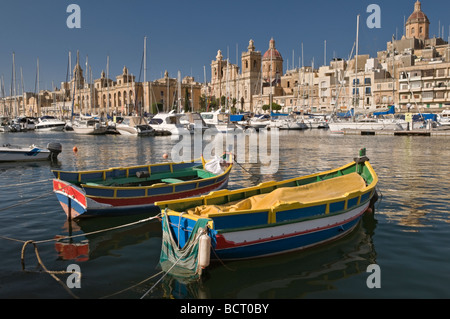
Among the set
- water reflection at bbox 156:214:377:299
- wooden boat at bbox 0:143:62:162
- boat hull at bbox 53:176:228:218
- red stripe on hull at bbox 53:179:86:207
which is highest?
wooden boat at bbox 0:143:62:162

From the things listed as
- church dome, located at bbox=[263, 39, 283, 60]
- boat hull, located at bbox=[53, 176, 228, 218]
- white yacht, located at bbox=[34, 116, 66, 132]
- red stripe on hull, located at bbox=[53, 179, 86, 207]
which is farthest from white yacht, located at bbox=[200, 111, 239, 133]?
church dome, located at bbox=[263, 39, 283, 60]

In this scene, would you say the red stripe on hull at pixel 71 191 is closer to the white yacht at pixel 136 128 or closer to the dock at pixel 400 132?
the white yacht at pixel 136 128

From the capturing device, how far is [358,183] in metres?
12.1

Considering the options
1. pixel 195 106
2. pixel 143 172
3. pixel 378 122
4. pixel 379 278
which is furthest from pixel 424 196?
pixel 195 106

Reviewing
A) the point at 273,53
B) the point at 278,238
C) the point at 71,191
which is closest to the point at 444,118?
the point at 278,238

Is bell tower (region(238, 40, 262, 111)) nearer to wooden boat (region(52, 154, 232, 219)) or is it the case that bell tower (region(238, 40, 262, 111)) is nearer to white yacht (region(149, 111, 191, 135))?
white yacht (region(149, 111, 191, 135))

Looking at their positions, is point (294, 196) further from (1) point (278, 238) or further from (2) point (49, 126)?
(2) point (49, 126)

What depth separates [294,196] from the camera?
33.4 ft

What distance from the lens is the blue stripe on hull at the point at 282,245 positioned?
8164mm

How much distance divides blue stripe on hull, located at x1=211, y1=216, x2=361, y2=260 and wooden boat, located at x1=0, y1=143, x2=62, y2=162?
23.0m

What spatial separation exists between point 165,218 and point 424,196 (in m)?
11.5

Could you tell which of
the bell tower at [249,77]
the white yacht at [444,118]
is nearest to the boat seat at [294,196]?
the white yacht at [444,118]

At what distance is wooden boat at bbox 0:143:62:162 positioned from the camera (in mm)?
25844
